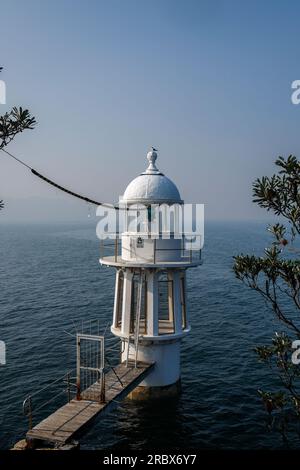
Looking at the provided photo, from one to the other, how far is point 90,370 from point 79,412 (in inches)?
302

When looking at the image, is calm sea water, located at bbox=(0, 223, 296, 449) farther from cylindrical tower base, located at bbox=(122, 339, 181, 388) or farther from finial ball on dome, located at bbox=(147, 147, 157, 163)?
finial ball on dome, located at bbox=(147, 147, 157, 163)

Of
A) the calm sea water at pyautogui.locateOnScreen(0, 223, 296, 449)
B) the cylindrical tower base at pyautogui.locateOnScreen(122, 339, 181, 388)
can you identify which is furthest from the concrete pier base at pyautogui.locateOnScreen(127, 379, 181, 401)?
the calm sea water at pyautogui.locateOnScreen(0, 223, 296, 449)

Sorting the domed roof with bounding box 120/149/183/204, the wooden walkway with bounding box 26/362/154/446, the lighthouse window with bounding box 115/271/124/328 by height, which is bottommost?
the wooden walkway with bounding box 26/362/154/446

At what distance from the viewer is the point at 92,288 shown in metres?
69.3

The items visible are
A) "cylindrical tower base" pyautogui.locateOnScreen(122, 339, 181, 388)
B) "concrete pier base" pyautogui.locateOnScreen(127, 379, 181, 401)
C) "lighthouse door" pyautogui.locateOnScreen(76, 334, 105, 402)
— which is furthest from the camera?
"concrete pier base" pyautogui.locateOnScreen(127, 379, 181, 401)

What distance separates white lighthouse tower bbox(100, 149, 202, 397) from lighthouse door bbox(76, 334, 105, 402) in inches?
119

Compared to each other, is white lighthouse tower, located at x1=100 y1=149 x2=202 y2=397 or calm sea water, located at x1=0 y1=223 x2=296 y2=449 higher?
white lighthouse tower, located at x1=100 y1=149 x2=202 y2=397

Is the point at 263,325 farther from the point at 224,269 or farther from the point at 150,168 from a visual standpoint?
the point at 224,269

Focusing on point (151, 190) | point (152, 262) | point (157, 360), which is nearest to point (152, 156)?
point (151, 190)

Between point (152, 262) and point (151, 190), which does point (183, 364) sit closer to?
point (152, 262)

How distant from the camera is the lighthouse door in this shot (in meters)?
23.2

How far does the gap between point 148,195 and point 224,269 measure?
6616cm

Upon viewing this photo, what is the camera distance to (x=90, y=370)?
29.3m
